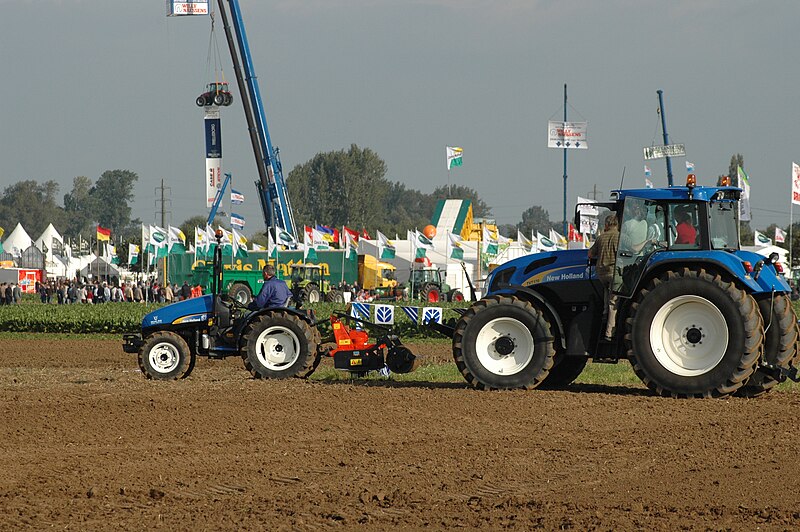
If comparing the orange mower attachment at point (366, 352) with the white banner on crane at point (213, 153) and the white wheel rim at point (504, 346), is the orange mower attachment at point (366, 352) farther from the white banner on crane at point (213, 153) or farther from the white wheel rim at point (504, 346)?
the white banner on crane at point (213, 153)

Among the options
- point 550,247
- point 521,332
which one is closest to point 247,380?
point 521,332

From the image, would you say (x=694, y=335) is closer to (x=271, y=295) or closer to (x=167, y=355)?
(x=271, y=295)

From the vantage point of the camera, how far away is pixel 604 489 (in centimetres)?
712

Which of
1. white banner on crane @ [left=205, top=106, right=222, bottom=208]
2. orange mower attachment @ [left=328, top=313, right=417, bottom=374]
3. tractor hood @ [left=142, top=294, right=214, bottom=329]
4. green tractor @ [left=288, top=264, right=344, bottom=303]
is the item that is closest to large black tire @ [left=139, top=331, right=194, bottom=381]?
tractor hood @ [left=142, top=294, right=214, bottom=329]

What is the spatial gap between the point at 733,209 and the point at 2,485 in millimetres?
8115

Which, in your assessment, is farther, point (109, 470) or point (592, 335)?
point (592, 335)

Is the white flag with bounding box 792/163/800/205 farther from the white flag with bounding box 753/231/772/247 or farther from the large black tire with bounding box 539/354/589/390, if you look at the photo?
the large black tire with bounding box 539/354/589/390

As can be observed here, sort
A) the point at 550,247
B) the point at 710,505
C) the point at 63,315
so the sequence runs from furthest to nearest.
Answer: the point at 550,247 < the point at 63,315 < the point at 710,505

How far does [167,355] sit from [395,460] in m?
7.90

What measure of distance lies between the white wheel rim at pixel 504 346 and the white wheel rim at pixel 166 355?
5.20 metres

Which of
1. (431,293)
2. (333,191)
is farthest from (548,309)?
(333,191)

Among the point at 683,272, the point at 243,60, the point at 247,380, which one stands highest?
the point at 243,60

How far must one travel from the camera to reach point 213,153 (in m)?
52.2

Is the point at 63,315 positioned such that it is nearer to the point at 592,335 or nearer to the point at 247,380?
the point at 247,380
